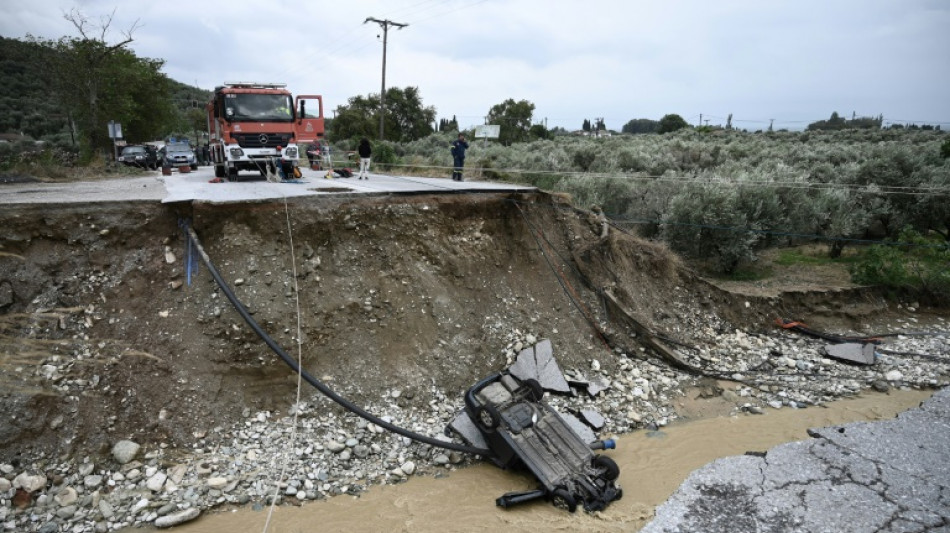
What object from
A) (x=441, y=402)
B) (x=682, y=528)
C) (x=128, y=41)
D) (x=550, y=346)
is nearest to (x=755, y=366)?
(x=550, y=346)

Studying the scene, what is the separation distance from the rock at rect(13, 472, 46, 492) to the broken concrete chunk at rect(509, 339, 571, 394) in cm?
616

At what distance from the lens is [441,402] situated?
25.0 ft

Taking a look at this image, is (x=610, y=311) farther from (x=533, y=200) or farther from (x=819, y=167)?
(x=819, y=167)

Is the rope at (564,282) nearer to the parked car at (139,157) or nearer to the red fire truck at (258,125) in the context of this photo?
the red fire truck at (258,125)

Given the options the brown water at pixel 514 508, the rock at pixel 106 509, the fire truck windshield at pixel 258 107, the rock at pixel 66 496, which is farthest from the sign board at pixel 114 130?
the brown water at pixel 514 508

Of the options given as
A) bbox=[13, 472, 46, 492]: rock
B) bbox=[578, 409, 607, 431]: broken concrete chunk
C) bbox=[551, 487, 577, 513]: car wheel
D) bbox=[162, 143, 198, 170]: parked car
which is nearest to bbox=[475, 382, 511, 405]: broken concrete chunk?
bbox=[551, 487, 577, 513]: car wheel

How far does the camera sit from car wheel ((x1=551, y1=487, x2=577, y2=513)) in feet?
18.6

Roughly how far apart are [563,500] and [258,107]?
A: 13492mm

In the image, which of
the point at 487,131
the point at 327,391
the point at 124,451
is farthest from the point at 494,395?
the point at 487,131

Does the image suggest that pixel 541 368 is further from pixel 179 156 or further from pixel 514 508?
pixel 179 156

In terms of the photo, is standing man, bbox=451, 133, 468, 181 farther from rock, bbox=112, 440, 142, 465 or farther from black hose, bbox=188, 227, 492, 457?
rock, bbox=112, 440, 142, 465

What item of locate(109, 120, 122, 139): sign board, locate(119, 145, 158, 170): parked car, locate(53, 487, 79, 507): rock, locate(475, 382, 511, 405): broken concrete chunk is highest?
locate(109, 120, 122, 139): sign board

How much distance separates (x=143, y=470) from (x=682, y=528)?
632 centimetres

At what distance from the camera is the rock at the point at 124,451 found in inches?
233
